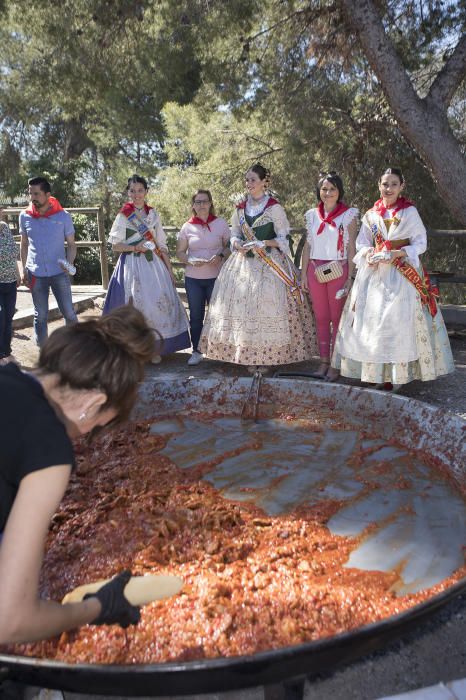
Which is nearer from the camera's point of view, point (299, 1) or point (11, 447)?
point (11, 447)

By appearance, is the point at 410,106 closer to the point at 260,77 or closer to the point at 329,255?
the point at 260,77

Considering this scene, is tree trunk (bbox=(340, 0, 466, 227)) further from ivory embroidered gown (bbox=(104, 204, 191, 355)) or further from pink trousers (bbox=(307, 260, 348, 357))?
ivory embroidered gown (bbox=(104, 204, 191, 355))

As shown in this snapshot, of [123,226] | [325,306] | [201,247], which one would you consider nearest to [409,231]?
[325,306]

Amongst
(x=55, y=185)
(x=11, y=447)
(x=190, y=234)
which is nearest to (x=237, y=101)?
(x=190, y=234)

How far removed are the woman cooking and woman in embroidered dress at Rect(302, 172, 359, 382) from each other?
3020 mm

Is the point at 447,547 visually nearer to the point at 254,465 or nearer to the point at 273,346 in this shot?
the point at 254,465

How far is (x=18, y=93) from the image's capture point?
12.4m

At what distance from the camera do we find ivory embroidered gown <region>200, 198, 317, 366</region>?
4.36m

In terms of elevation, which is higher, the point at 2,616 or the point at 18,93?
the point at 18,93

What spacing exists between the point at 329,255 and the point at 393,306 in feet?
2.32

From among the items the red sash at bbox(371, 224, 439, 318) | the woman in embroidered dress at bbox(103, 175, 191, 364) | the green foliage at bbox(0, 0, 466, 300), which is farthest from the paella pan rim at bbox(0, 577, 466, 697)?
the green foliage at bbox(0, 0, 466, 300)

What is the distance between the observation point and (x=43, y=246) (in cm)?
478

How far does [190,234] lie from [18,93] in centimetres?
957

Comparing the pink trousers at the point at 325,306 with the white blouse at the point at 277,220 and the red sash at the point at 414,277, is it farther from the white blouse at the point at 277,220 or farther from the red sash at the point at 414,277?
the red sash at the point at 414,277
